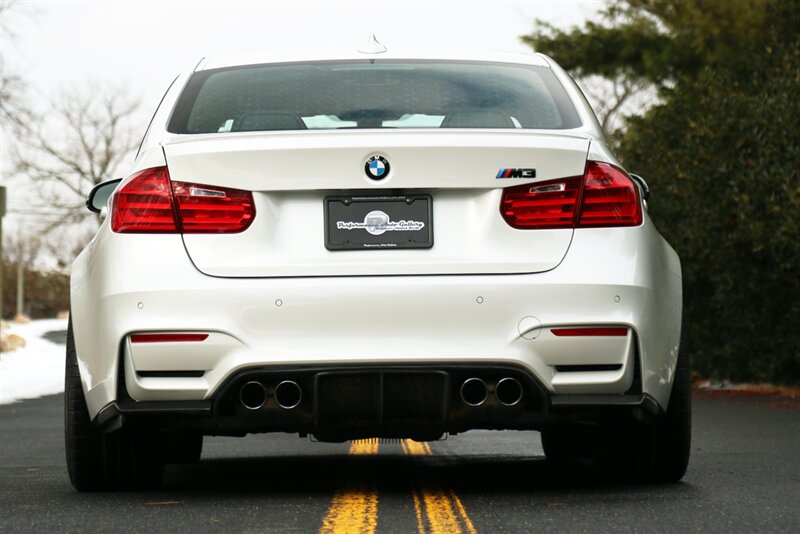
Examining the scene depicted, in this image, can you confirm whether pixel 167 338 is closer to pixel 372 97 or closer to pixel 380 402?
pixel 380 402

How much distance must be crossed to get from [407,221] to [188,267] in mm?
831

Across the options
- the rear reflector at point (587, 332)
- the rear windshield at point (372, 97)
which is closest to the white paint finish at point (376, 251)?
the rear reflector at point (587, 332)

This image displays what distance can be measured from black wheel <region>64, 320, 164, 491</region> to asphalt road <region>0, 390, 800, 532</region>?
83mm

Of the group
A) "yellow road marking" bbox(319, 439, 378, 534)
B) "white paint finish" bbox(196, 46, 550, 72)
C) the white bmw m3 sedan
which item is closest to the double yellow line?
"yellow road marking" bbox(319, 439, 378, 534)

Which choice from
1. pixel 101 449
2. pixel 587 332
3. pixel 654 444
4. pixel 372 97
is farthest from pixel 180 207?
pixel 654 444

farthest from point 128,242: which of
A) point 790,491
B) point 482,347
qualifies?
point 790,491

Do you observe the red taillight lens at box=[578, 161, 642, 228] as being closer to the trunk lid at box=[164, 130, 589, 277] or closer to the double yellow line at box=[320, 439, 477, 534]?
the trunk lid at box=[164, 130, 589, 277]

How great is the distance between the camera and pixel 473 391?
17.8 feet

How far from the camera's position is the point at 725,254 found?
17.7 metres

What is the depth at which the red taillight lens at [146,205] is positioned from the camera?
5391mm

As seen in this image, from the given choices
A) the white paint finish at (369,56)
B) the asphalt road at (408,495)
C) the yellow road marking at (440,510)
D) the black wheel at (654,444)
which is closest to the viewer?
the yellow road marking at (440,510)

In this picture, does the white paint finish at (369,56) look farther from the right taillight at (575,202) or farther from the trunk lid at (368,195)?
the right taillight at (575,202)

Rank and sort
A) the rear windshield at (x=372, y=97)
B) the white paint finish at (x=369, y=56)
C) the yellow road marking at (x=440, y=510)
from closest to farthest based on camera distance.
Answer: the yellow road marking at (x=440, y=510) < the rear windshield at (x=372, y=97) < the white paint finish at (x=369, y=56)

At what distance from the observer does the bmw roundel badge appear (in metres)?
5.38
